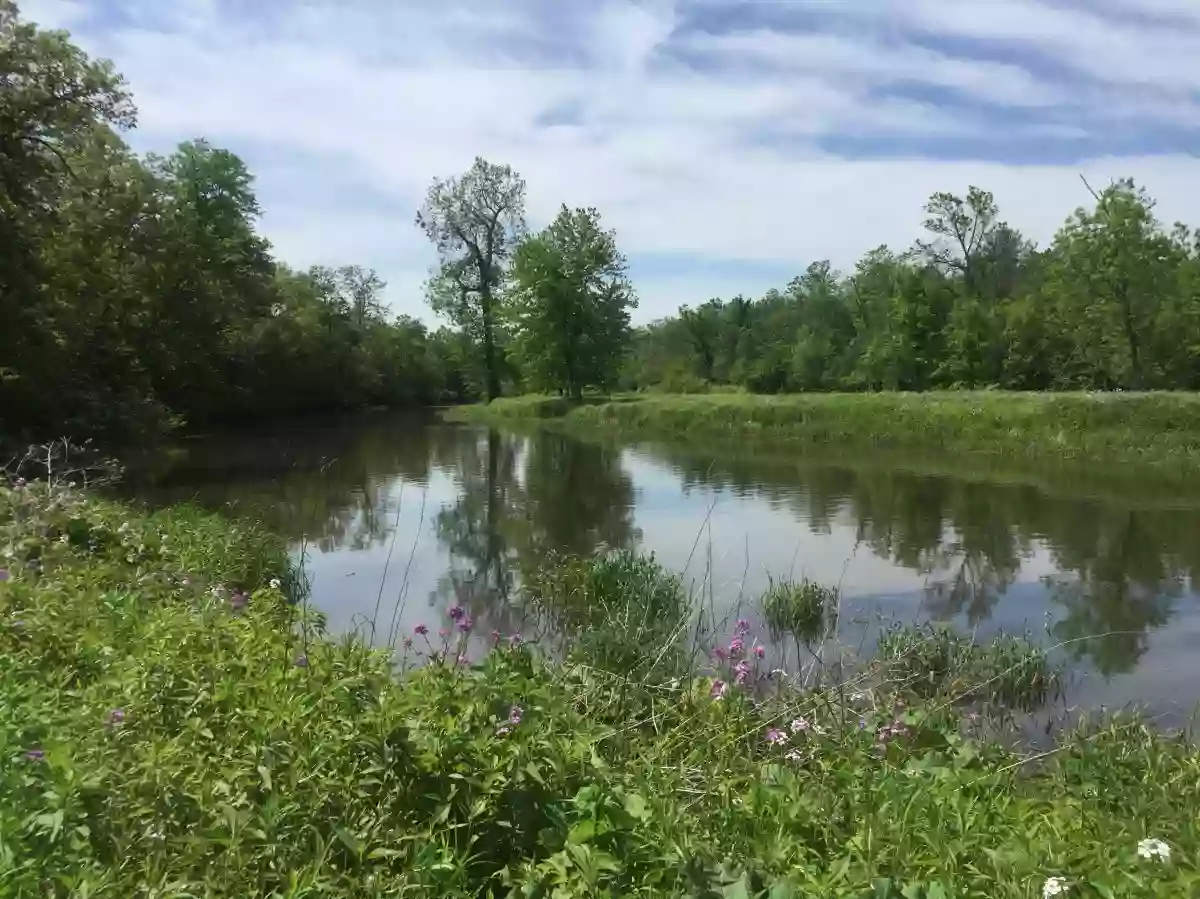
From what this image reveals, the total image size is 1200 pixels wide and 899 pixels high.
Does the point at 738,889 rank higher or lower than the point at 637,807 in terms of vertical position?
higher

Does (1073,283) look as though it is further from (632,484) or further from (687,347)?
(687,347)

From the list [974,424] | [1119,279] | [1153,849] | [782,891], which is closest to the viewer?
[782,891]

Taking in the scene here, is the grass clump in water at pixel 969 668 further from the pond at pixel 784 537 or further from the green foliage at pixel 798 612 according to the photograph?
the green foliage at pixel 798 612

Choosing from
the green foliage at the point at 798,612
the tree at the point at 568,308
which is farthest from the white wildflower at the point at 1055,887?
the tree at the point at 568,308

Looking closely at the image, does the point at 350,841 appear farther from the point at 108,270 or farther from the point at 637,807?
the point at 108,270

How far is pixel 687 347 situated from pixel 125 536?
74.2 metres

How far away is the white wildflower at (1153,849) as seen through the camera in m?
2.94

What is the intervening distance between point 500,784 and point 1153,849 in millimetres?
2240

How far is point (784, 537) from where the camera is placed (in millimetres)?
14484

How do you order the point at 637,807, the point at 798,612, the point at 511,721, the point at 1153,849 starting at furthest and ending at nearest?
the point at 798,612, the point at 511,721, the point at 637,807, the point at 1153,849

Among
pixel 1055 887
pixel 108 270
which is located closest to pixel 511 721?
pixel 1055 887

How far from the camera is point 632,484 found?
22031 millimetres

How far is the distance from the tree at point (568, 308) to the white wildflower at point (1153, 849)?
4868cm

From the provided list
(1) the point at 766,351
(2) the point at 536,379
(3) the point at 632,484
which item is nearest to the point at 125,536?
(3) the point at 632,484
